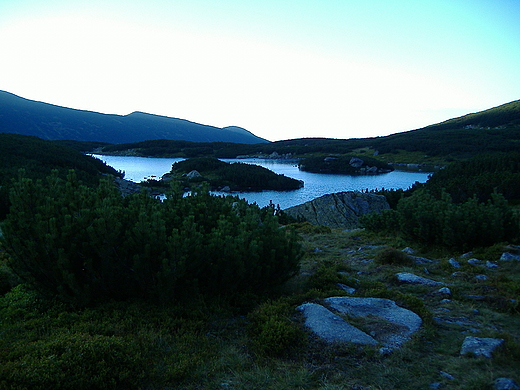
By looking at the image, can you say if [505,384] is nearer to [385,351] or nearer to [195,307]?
[385,351]

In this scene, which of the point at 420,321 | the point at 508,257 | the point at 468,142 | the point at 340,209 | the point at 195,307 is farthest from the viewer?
the point at 468,142

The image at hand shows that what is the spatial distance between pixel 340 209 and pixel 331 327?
24.4 m

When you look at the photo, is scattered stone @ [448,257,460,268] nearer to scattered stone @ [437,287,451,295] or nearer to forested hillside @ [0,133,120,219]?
scattered stone @ [437,287,451,295]

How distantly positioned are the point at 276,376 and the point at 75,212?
5.52 m

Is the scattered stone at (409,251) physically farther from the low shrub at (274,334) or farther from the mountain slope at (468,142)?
the mountain slope at (468,142)

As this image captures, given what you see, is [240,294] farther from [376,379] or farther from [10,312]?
[10,312]

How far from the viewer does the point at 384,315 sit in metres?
6.48

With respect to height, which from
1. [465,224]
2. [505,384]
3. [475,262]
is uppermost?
[465,224]

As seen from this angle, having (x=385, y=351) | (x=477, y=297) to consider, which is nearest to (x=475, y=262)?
(x=477, y=297)

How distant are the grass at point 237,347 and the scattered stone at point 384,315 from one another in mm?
204

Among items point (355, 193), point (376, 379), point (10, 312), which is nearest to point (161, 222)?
point (10, 312)

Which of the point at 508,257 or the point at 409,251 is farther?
the point at 409,251

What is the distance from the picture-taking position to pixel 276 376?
15.5ft

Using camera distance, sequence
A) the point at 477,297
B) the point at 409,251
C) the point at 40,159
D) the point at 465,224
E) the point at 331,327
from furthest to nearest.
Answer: the point at 40,159 < the point at 409,251 < the point at 465,224 < the point at 477,297 < the point at 331,327
